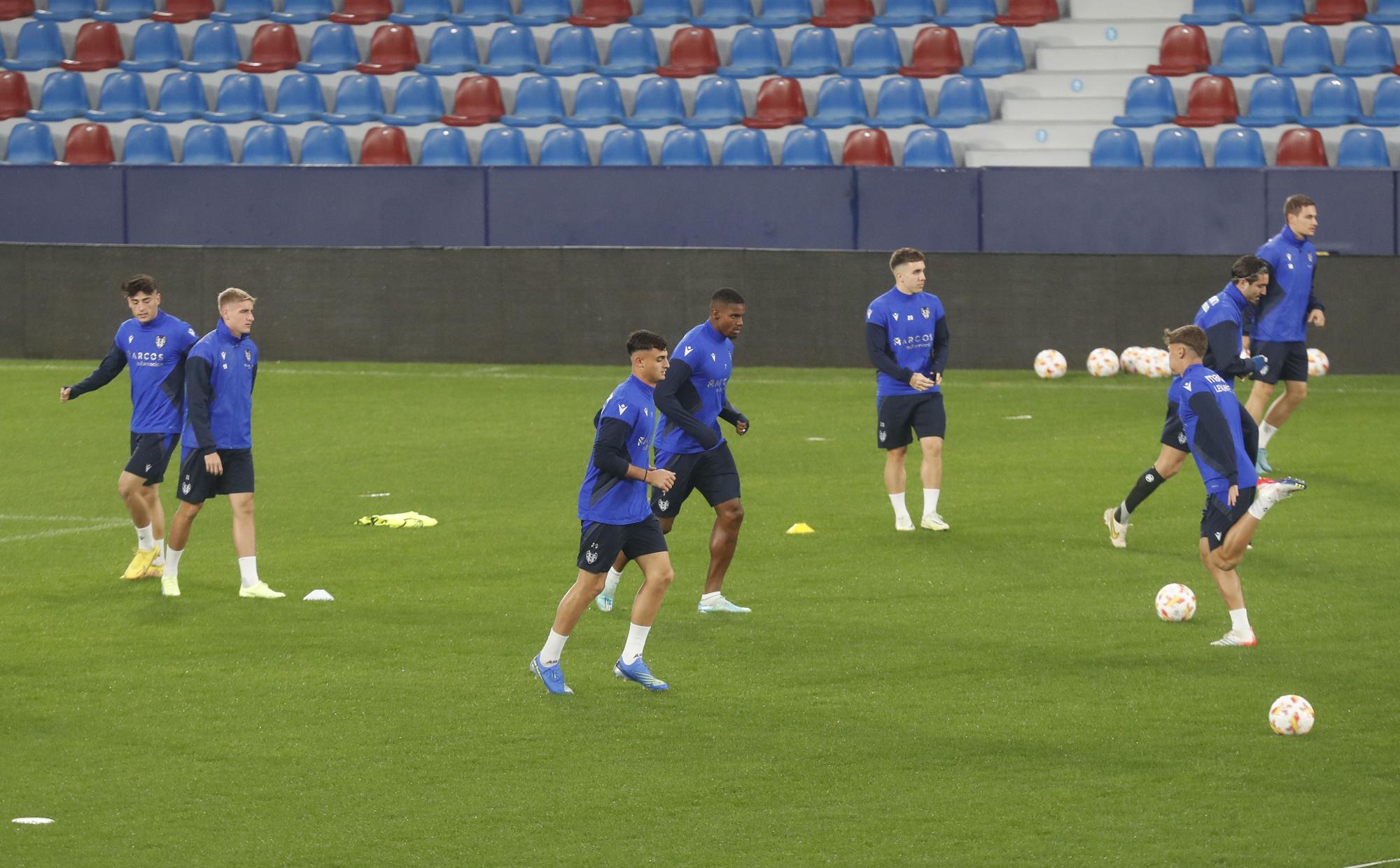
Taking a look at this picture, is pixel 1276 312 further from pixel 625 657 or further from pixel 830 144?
pixel 830 144

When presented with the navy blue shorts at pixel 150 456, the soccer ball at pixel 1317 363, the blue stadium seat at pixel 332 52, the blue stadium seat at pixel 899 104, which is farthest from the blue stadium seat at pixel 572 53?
the navy blue shorts at pixel 150 456

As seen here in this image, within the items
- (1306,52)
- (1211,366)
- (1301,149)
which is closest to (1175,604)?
(1211,366)

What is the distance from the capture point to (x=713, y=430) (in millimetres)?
10992

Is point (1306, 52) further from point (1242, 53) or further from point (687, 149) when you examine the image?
point (687, 149)

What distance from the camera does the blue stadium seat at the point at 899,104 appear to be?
2784cm

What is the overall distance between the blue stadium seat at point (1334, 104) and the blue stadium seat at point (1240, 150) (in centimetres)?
109

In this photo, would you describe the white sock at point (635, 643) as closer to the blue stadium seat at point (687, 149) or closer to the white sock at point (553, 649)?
the white sock at point (553, 649)

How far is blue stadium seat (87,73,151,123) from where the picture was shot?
1181 inches

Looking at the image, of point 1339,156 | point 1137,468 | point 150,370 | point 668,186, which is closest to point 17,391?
point 668,186

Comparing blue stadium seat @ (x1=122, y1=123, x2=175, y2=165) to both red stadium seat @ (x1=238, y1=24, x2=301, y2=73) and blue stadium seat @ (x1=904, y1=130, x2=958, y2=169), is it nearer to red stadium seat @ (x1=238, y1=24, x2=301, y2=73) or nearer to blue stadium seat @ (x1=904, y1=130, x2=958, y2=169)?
red stadium seat @ (x1=238, y1=24, x2=301, y2=73)

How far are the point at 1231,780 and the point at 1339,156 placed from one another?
19417 mm

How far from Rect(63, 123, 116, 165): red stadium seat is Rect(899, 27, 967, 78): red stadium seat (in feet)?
41.2

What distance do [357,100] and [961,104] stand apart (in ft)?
31.3

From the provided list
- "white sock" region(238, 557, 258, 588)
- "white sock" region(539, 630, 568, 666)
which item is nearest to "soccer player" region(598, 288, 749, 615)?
"white sock" region(539, 630, 568, 666)
